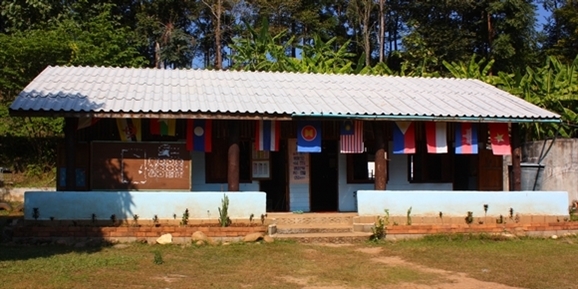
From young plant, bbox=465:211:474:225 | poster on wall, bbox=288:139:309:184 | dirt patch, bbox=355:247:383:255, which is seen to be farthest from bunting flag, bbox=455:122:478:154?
dirt patch, bbox=355:247:383:255

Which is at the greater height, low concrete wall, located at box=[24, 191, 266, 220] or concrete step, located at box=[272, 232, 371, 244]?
low concrete wall, located at box=[24, 191, 266, 220]

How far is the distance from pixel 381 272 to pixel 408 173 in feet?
22.9

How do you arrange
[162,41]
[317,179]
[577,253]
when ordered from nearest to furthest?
[577,253] → [317,179] → [162,41]

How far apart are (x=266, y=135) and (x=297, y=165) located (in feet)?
6.25

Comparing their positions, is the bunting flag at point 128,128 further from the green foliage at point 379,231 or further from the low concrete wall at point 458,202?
the green foliage at point 379,231

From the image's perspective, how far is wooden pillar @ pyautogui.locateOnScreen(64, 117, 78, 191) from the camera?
41.0 feet

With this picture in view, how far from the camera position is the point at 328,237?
12.1m

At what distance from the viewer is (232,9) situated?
34688 mm

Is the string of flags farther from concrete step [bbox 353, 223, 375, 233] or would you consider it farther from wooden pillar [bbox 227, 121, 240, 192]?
concrete step [bbox 353, 223, 375, 233]

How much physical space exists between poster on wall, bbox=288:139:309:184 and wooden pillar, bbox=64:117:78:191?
16.9 feet

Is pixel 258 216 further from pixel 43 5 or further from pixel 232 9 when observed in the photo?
pixel 232 9

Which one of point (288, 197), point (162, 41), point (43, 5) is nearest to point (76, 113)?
point (288, 197)

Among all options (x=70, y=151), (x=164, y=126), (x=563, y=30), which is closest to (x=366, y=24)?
(x=563, y=30)

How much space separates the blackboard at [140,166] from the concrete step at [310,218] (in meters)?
2.19
